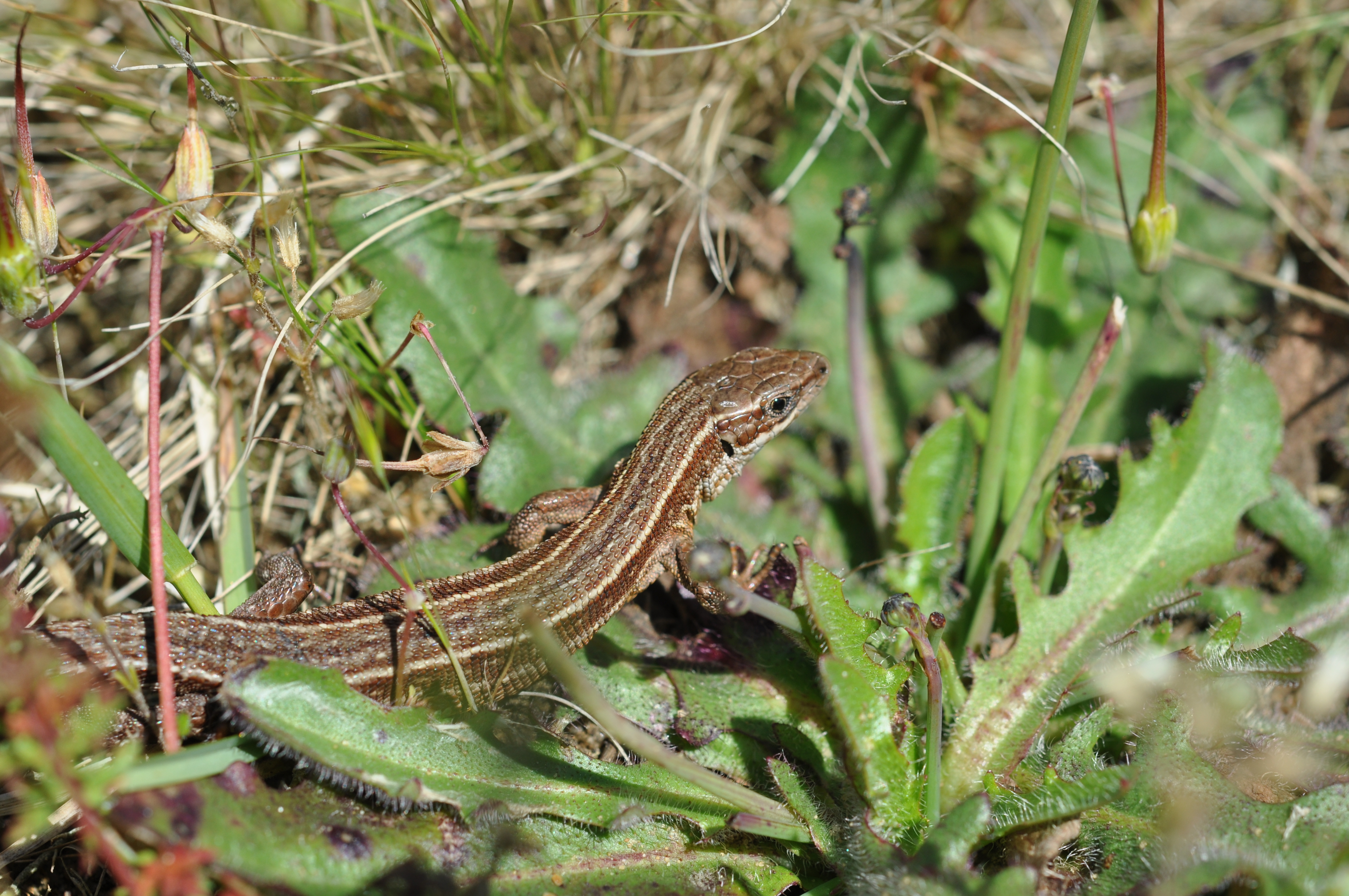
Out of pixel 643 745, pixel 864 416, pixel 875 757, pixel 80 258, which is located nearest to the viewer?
pixel 643 745

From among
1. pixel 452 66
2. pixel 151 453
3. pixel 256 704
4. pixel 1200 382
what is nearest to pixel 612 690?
pixel 256 704

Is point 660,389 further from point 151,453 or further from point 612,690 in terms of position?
point 151,453

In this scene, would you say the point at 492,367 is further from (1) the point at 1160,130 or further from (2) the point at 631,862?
(1) the point at 1160,130

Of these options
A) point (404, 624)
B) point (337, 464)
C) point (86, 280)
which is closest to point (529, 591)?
point (404, 624)

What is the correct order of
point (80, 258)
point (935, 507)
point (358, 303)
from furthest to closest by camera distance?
point (935, 507), point (358, 303), point (80, 258)

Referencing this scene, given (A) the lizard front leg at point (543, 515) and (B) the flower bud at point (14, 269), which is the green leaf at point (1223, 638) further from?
(B) the flower bud at point (14, 269)

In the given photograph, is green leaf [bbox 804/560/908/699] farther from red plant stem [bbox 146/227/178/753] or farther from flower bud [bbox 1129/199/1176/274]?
red plant stem [bbox 146/227/178/753]

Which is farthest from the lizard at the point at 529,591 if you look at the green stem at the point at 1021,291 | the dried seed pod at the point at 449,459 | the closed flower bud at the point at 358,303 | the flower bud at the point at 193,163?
the flower bud at the point at 193,163

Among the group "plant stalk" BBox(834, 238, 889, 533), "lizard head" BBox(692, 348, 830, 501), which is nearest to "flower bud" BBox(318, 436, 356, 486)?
"lizard head" BBox(692, 348, 830, 501)
